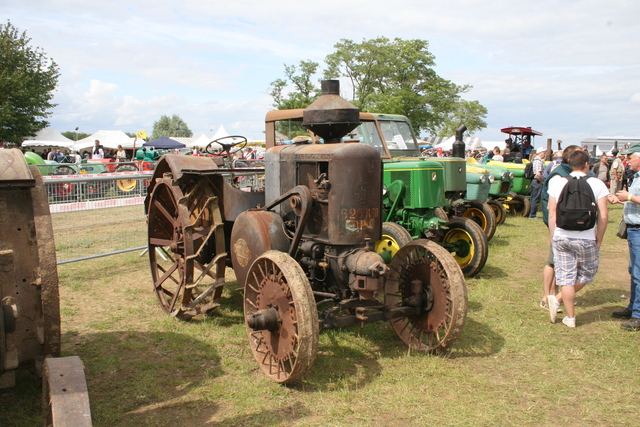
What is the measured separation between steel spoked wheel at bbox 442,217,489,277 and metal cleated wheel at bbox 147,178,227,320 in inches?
134

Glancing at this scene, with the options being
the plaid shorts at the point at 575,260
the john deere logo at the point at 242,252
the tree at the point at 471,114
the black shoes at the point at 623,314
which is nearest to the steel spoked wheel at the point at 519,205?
the black shoes at the point at 623,314

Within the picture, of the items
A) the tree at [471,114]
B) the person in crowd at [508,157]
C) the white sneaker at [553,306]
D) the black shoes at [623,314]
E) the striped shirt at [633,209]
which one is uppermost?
the tree at [471,114]

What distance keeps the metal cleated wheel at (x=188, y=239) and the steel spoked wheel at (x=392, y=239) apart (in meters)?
1.85

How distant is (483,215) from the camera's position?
938cm

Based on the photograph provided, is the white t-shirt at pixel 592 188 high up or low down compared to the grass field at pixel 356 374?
up

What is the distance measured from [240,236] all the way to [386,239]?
87.5 inches

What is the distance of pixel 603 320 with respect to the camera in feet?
17.3

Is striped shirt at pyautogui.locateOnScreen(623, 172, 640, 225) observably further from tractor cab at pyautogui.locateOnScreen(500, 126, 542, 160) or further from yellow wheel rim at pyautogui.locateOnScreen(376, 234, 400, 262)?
tractor cab at pyautogui.locateOnScreen(500, 126, 542, 160)

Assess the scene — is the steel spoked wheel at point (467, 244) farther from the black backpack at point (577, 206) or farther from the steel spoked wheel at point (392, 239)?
the black backpack at point (577, 206)

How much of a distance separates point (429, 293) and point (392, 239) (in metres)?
1.81

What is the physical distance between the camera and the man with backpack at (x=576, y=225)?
475 centimetres

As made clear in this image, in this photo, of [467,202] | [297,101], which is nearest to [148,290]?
[467,202]

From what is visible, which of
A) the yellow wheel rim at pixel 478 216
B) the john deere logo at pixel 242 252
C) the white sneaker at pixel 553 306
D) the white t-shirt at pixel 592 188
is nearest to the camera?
the john deere logo at pixel 242 252

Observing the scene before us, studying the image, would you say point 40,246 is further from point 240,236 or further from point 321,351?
point 321,351
